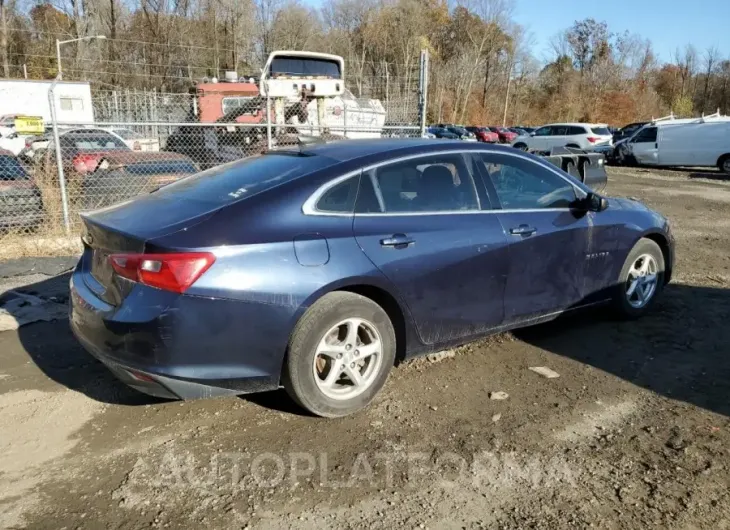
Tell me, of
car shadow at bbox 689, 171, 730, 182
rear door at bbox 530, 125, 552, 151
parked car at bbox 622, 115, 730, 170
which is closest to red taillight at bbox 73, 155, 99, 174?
car shadow at bbox 689, 171, 730, 182

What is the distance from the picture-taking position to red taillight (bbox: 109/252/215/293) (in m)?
3.01

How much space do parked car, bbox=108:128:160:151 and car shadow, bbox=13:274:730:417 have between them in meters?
9.47

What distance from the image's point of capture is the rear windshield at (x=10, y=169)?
26.1 ft

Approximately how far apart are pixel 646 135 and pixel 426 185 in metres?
23.3

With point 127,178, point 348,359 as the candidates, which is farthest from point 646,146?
point 348,359

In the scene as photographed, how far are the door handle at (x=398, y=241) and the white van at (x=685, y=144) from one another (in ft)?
69.9

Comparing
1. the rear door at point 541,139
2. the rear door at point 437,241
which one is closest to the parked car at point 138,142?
the rear door at point 437,241

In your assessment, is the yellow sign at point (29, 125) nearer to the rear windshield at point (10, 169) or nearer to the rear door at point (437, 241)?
the rear windshield at point (10, 169)

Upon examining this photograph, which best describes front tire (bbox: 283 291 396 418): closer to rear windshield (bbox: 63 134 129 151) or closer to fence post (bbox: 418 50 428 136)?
fence post (bbox: 418 50 428 136)

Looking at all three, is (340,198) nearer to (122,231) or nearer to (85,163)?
(122,231)

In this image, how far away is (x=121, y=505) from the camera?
2754 millimetres

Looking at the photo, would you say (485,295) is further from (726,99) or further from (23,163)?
(726,99)

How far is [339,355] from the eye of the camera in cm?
349

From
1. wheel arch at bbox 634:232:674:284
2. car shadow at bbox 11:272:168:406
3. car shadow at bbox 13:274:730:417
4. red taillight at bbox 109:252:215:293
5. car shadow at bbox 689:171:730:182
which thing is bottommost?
car shadow at bbox 11:272:168:406
